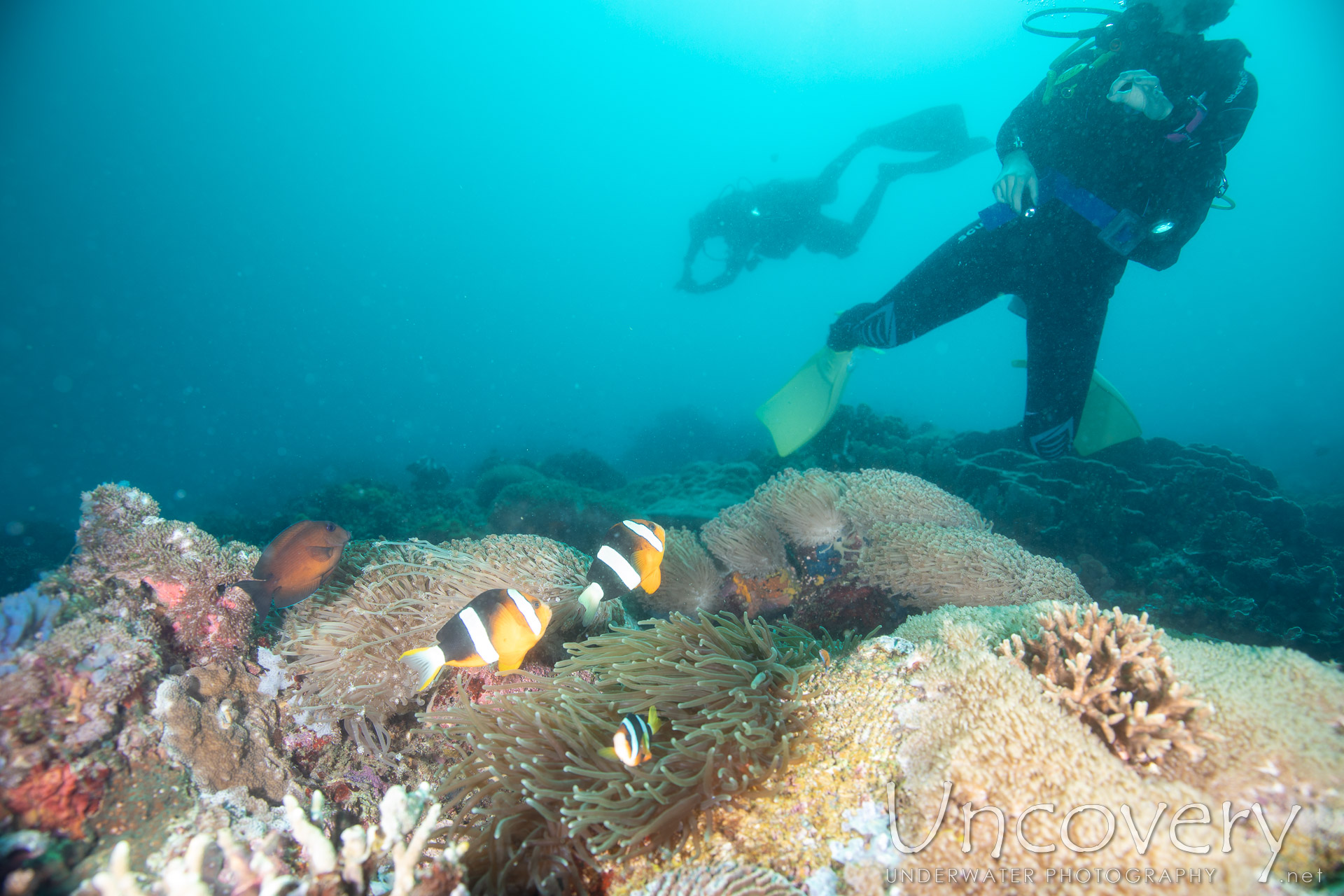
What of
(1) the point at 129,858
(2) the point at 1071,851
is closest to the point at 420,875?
(1) the point at 129,858

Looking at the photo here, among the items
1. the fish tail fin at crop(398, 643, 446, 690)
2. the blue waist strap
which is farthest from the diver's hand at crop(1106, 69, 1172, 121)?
the fish tail fin at crop(398, 643, 446, 690)

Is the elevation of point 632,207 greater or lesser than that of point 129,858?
greater

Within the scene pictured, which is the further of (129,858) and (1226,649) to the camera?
(1226,649)

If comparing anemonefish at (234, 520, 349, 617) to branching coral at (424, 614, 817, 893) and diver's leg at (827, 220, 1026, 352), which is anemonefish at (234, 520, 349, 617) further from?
diver's leg at (827, 220, 1026, 352)

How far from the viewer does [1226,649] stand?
79.8 inches

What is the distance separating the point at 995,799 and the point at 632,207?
10589 cm

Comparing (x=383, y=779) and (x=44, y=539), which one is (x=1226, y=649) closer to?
(x=383, y=779)

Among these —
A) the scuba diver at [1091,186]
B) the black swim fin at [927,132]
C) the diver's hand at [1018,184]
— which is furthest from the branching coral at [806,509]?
the black swim fin at [927,132]

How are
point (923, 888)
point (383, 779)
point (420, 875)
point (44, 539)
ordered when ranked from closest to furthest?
point (923, 888)
point (420, 875)
point (383, 779)
point (44, 539)

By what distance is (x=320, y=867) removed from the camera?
5.32ft

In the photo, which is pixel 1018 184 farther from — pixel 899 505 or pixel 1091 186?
pixel 899 505

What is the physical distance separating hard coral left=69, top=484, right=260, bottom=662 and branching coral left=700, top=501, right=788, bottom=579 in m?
3.04

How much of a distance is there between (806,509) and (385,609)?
301cm

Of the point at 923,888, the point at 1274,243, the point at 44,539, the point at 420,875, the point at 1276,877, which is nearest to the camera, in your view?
the point at 1276,877
